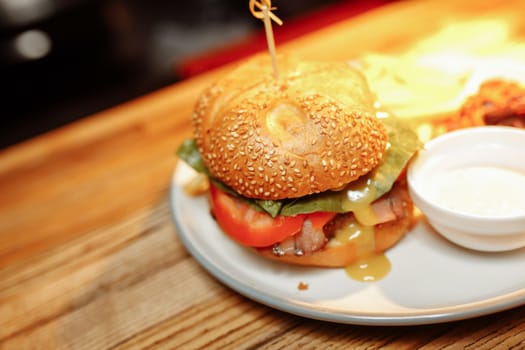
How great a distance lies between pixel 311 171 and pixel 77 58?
3910 millimetres

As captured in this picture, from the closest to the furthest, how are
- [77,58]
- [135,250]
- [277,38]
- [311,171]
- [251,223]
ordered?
[311,171] < [251,223] < [135,250] < [277,38] < [77,58]

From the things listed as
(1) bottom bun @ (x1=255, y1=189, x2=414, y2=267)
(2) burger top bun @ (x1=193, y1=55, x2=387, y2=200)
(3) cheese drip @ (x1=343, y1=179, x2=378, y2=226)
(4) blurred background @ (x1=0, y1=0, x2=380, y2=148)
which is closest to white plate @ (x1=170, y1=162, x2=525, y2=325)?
(1) bottom bun @ (x1=255, y1=189, x2=414, y2=267)

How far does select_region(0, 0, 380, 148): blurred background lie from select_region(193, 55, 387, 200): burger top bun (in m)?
2.34

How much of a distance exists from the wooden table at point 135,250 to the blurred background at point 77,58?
3.92ft

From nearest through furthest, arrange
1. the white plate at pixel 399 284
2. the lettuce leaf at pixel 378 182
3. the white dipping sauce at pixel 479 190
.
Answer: the white plate at pixel 399 284 → the white dipping sauce at pixel 479 190 → the lettuce leaf at pixel 378 182

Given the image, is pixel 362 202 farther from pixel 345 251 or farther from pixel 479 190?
pixel 479 190

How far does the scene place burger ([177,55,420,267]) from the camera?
1784 mm

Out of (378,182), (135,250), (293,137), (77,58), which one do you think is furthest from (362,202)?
(77,58)

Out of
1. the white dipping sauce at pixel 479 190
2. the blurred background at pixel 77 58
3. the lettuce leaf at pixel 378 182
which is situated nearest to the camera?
the white dipping sauce at pixel 479 190

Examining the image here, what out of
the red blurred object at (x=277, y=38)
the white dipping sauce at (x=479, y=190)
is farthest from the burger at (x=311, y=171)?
the red blurred object at (x=277, y=38)

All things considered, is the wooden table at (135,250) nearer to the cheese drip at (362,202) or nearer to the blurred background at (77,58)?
the cheese drip at (362,202)

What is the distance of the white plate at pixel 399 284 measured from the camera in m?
1.59

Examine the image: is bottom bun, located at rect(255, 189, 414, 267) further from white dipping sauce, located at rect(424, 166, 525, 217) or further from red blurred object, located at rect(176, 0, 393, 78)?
red blurred object, located at rect(176, 0, 393, 78)

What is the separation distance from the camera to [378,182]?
1.86 metres
